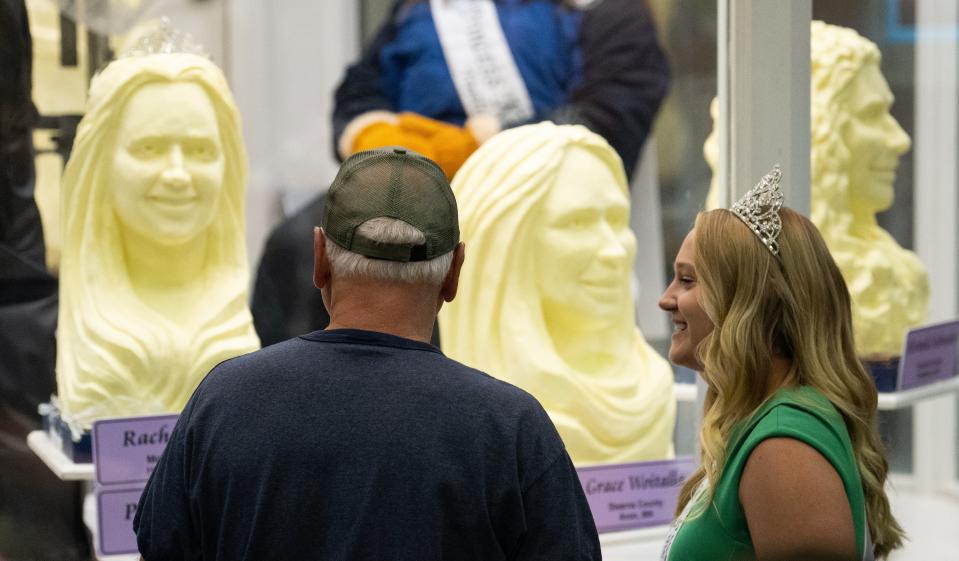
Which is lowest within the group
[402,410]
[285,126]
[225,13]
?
[402,410]

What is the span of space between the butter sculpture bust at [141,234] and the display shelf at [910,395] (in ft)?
4.18

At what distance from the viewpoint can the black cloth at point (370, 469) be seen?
1.25 m

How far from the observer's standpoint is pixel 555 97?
10.6 ft

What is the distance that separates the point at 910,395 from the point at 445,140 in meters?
1.12

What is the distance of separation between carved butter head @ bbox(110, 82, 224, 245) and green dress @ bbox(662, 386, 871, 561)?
133 centimetres

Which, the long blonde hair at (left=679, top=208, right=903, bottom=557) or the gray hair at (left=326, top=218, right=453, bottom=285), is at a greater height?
the gray hair at (left=326, top=218, right=453, bottom=285)

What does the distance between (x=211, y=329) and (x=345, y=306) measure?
4.33 feet

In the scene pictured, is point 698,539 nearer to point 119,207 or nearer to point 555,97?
point 119,207

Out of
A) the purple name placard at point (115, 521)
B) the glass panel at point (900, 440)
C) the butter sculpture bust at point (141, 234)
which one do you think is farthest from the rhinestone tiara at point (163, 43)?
the glass panel at point (900, 440)

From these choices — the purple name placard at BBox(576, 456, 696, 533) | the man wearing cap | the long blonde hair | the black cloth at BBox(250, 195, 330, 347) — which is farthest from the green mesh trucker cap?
the black cloth at BBox(250, 195, 330, 347)

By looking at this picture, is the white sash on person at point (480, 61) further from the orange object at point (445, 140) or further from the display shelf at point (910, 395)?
the display shelf at point (910, 395)

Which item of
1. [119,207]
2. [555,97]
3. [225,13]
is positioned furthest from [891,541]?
[225,13]

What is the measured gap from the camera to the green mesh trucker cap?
1295 mm

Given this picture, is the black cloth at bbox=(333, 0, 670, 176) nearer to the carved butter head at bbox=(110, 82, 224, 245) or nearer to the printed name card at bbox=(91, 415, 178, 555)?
the carved butter head at bbox=(110, 82, 224, 245)
